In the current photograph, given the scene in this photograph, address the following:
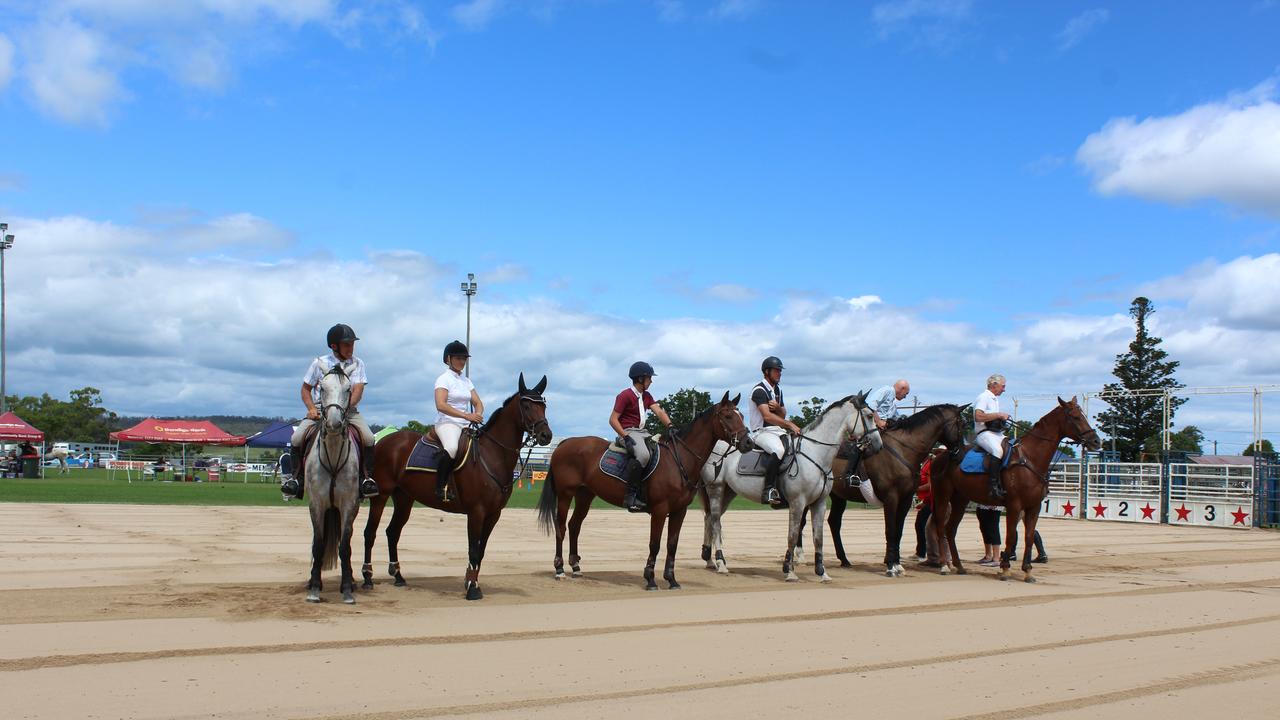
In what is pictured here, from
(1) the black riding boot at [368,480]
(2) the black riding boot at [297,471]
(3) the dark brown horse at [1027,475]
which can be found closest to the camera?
(2) the black riding boot at [297,471]

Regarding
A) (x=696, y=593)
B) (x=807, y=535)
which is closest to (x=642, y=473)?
(x=696, y=593)

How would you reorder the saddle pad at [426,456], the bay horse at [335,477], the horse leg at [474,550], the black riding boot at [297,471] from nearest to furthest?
the bay horse at [335,477] → the black riding boot at [297,471] → the horse leg at [474,550] → the saddle pad at [426,456]

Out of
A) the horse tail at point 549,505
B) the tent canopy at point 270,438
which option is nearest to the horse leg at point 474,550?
the horse tail at point 549,505

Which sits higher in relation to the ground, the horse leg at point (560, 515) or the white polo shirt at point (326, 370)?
the white polo shirt at point (326, 370)

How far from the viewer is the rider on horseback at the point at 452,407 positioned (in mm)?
11648

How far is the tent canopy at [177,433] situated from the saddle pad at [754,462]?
41.2m

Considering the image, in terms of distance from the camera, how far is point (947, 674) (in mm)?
7969

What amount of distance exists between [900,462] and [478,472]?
6732 mm

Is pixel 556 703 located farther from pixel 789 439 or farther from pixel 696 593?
pixel 789 439

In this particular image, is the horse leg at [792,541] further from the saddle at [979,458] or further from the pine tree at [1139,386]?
the pine tree at [1139,386]

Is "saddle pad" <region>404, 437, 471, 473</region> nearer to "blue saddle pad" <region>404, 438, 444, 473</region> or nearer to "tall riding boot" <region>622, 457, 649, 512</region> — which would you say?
"blue saddle pad" <region>404, 438, 444, 473</region>

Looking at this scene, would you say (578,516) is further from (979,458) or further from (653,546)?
(979,458)

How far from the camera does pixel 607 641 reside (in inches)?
358

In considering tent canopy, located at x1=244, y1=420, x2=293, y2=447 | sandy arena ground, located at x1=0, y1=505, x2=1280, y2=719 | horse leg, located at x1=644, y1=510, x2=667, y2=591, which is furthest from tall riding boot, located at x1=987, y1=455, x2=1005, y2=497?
tent canopy, located at x1=244, y1=420, x2=293, y2=447
